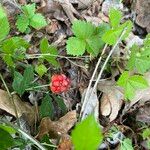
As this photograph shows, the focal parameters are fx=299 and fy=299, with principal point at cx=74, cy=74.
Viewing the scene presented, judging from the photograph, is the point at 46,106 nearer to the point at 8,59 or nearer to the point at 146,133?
the point at 8,59

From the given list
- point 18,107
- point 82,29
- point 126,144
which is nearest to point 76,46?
point 82,29

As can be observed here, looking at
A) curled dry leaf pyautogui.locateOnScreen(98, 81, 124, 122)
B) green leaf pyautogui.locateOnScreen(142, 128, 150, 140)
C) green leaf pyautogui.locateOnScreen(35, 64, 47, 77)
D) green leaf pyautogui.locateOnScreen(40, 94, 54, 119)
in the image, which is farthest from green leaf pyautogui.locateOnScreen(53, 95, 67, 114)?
green leaf pyautogui.locateOnScreen(142, 128, 150, 140)

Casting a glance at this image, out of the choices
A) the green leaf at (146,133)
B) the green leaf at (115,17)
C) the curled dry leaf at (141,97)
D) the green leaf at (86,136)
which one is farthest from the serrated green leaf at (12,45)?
the green leaf at (86,136)

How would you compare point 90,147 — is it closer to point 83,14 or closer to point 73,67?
point 73,67

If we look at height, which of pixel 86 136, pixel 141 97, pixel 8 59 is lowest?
pixel 141 97

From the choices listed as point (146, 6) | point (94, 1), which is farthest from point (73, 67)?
point (146, 6)

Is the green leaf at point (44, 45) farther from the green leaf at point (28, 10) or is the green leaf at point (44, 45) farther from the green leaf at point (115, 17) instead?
the green leaf at point (115, 17)

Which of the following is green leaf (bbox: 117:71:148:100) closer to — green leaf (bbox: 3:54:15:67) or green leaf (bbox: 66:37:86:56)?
A: green leaf (bbox: 66:37:86:56)
